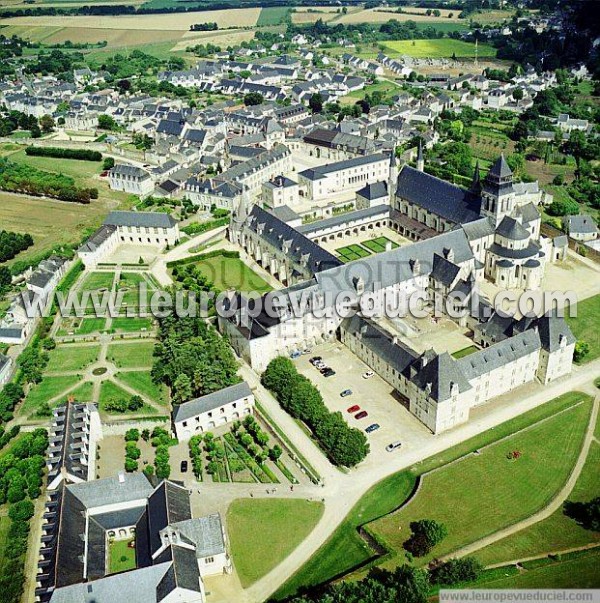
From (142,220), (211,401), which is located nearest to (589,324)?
(211,401)

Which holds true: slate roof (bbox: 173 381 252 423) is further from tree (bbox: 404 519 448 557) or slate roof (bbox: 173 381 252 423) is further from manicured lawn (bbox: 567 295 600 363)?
manicured lawn (bbox: 567 295 600 363)

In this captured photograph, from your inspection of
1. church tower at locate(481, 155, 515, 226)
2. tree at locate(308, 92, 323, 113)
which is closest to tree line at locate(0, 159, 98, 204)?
tree at locate(308, 92, 323, 113)

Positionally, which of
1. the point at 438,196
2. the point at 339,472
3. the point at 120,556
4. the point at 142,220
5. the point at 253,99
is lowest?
the point at 120,556

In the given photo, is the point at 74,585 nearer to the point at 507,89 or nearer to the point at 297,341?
the point at 297,341

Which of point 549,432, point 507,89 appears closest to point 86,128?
point 507,89

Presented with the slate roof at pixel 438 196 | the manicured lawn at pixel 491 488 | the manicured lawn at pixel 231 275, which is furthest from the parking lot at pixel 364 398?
the slate roof at pixel 438 196

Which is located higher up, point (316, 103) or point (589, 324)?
point (316, 103)

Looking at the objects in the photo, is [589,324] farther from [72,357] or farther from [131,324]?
[72,357]
